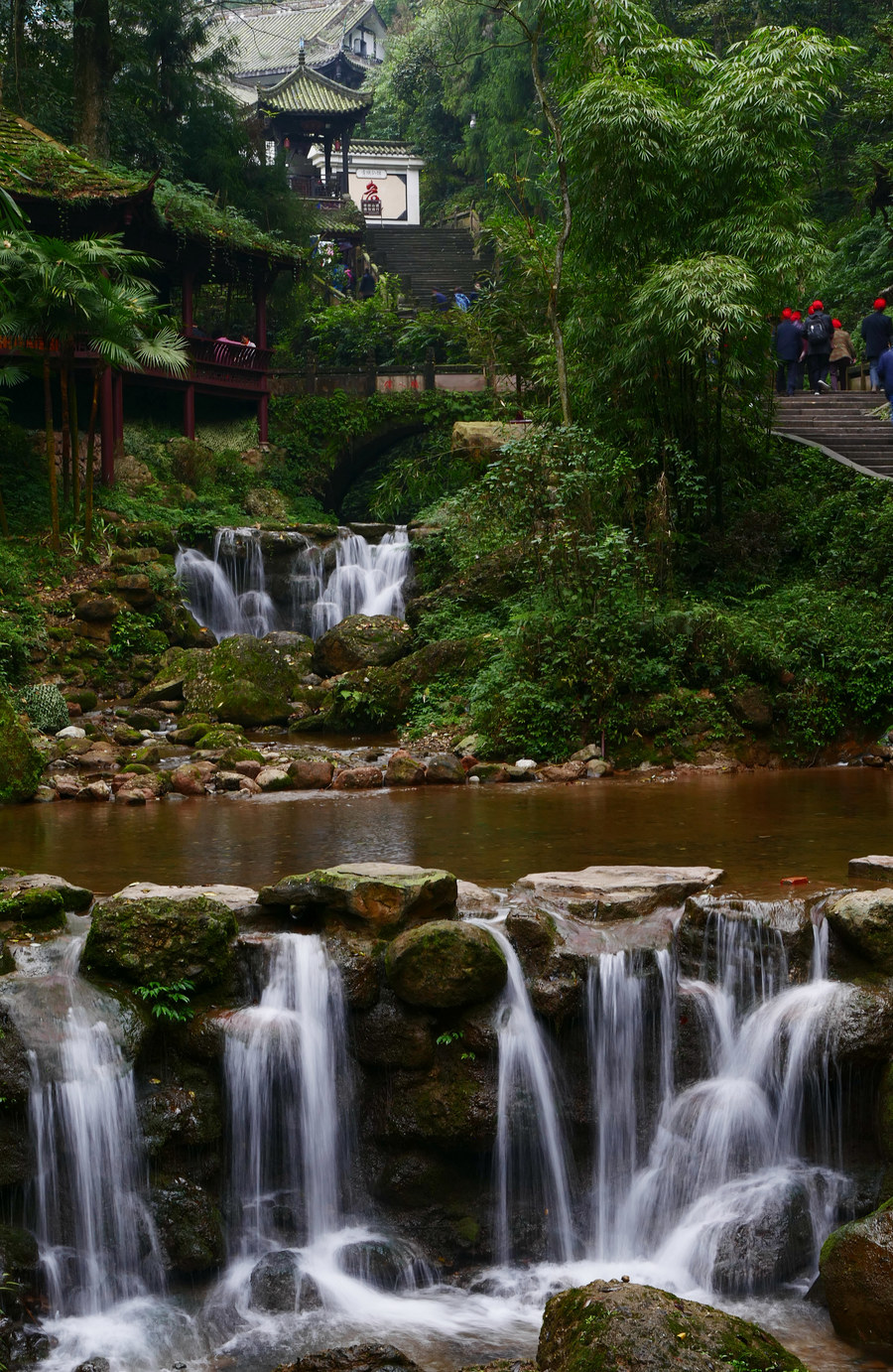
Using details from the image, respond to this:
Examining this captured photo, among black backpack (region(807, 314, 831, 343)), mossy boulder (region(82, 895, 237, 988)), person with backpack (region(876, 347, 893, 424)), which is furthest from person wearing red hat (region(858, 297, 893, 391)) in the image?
mossy boulder (region(82, 895, 237, 988))

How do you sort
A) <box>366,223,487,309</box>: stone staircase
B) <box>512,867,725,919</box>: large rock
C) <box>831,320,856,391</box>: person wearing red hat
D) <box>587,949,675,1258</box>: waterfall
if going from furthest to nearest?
1. <box>366,223,487,309</box>: stone staircase
2. <box>831,320,856,391</box>: person wearing red hat
3. <box>512,867,725,919</box>: large rock
4. <box>587,949,675,1258</box>: waterfall

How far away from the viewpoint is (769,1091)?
5918 millimetres

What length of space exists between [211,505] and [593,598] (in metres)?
11.5

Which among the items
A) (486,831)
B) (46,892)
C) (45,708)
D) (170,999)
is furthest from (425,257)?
(170,999)

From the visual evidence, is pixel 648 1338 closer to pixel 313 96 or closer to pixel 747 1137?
pixel 747 1137

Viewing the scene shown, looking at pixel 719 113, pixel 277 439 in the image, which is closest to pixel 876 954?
pixel 719 113

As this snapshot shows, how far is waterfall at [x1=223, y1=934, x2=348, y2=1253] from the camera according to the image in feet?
19.1

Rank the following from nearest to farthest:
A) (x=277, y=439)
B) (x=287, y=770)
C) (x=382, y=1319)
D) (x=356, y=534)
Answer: (x=382, y=1319) → (x=287, y=770) → (x=356, y=534) → (x=277, y=439)

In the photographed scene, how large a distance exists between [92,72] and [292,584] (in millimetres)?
12761

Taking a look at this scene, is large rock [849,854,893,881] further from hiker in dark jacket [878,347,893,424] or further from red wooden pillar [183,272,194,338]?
red wooden pillar [183,272,194,338]

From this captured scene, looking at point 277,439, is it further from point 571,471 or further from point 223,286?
point 571,471

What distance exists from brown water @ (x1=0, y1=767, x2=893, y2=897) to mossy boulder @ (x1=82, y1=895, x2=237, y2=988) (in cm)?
146

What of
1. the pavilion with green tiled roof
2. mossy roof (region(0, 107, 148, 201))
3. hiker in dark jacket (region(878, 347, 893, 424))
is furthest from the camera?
the pavilion with green tiled roof

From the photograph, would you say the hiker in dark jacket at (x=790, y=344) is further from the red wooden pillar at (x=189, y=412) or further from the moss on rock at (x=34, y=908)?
the moss on rock at (x=34, y=908)
